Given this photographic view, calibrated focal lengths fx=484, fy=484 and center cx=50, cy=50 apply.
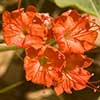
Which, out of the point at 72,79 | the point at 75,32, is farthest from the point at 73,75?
the point at 75,32

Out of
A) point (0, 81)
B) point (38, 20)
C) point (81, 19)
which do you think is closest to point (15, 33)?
point (38, 20)

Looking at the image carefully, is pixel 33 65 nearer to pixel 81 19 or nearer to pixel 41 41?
pixel 41 41

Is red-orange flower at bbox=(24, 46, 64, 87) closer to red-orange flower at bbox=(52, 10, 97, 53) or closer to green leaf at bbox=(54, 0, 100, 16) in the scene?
red-orange flower at bbox=(52, 10, 97, 53)

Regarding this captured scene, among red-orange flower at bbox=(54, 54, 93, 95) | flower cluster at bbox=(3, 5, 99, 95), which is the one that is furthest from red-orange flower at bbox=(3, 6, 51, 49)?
red-orange flower at bbox=(54, 54, 93, 95)

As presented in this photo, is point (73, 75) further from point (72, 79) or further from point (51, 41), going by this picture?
point (51, 41)

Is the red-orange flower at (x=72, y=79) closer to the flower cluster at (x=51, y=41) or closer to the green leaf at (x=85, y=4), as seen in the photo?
the flower cluster at (x=51, y=41)

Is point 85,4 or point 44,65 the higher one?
point 85,4

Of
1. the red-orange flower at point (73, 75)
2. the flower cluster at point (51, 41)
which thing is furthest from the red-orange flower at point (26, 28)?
the red-orange flower at point (73, 75)
